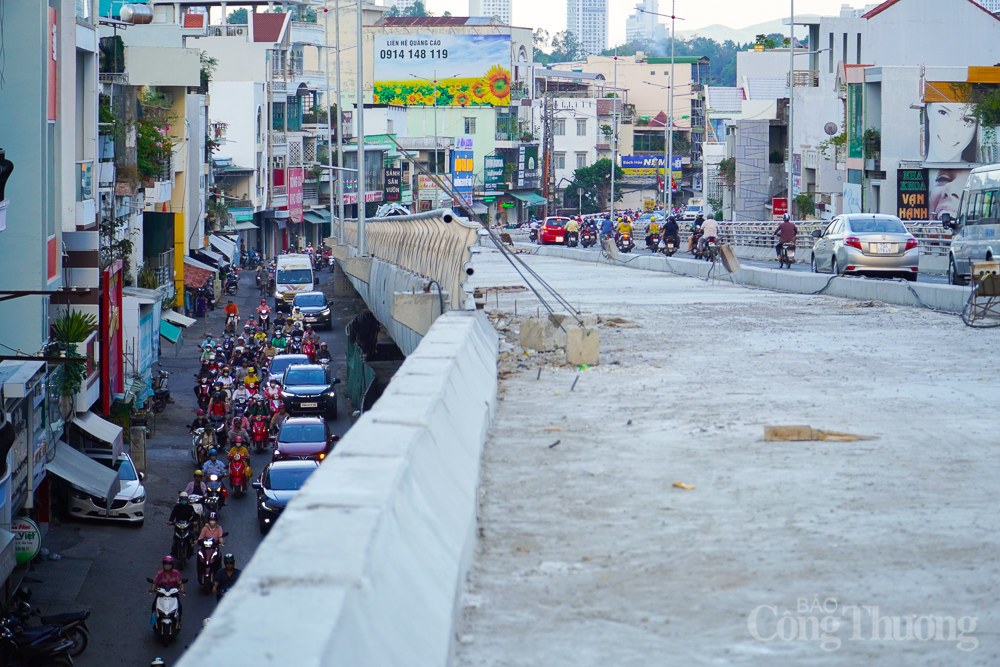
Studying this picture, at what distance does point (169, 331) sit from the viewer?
42312 millimetres

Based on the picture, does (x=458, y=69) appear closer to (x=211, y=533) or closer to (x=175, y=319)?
(x=175, y=319)

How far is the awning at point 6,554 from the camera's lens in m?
17.0

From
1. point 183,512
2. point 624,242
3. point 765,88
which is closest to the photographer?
point 183,512

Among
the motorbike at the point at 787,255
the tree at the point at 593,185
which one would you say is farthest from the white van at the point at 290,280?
the tree at the point at 593,185

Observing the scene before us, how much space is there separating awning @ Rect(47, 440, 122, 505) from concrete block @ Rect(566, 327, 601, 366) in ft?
43.5

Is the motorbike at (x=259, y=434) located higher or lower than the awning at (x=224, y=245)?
lower

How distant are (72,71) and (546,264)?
42.7 ft

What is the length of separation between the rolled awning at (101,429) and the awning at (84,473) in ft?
3.64

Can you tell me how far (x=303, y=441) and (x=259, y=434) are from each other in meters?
4.29

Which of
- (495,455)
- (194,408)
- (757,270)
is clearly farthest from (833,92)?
(495,455)

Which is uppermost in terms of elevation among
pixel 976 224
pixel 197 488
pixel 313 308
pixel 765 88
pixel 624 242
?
pixel 765 88

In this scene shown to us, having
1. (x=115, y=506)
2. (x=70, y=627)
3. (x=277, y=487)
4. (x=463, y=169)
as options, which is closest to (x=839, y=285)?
(x=277, y=487)

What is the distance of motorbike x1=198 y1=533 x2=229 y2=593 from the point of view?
1909 centimetres

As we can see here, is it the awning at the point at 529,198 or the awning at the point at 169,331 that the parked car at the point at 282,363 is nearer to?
the awning at the point at 169,331
